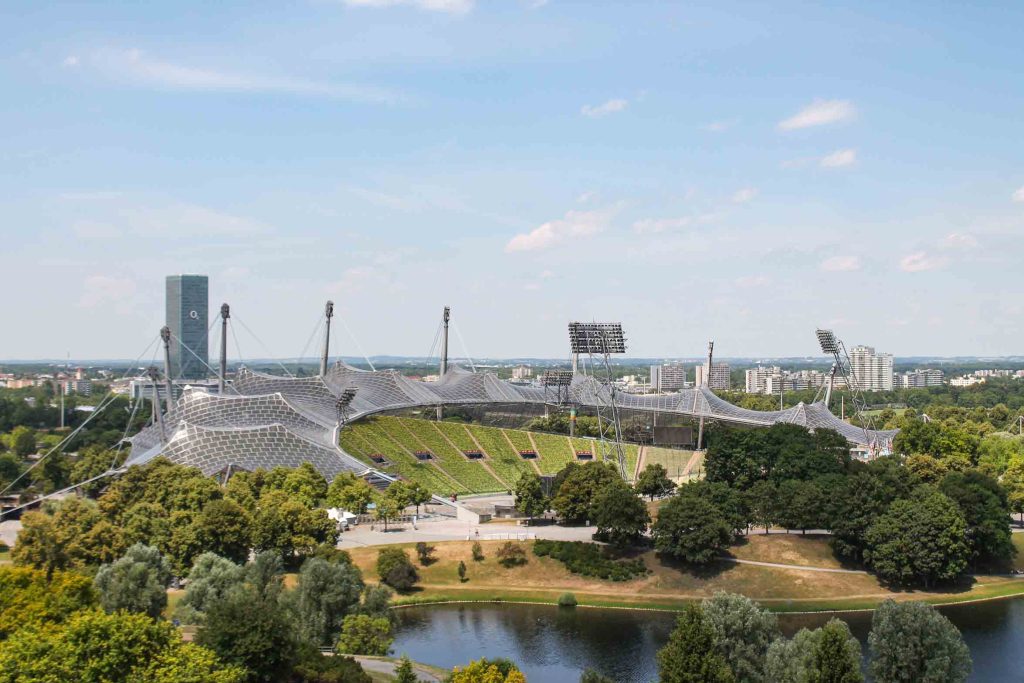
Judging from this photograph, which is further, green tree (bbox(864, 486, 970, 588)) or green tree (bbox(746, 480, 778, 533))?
green tree (bbox(746, 480, 778, 533))

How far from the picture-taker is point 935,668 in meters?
45.3

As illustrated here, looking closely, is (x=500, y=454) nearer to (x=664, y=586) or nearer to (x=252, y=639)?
(x=664, y=586)

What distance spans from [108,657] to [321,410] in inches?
2683

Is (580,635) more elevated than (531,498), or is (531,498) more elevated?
(531,498)

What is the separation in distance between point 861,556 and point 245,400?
4980cm

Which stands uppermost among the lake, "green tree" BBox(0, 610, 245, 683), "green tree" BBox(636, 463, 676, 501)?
"green tree" BBox(636, 463, 676, 501)

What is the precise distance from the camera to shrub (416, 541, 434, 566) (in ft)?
222

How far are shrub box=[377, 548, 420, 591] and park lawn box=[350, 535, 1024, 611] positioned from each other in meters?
0.63

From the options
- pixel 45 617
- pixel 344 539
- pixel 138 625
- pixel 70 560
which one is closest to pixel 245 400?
pixel 344 539

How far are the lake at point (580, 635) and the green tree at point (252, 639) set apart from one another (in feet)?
41.6

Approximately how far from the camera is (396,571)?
64.7 meters

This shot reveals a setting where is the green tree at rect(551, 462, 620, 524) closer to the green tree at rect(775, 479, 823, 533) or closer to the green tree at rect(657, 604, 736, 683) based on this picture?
the green tree at rect(775, 479, 823, 533)

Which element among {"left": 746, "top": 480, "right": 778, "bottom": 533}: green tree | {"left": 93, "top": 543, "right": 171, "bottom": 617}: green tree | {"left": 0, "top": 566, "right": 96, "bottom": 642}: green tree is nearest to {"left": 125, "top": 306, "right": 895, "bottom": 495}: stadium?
{"left": 746, "top": 480, "right": 778, "bottom": 533}: green tree

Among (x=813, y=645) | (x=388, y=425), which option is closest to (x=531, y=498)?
(x=388, y=425)
